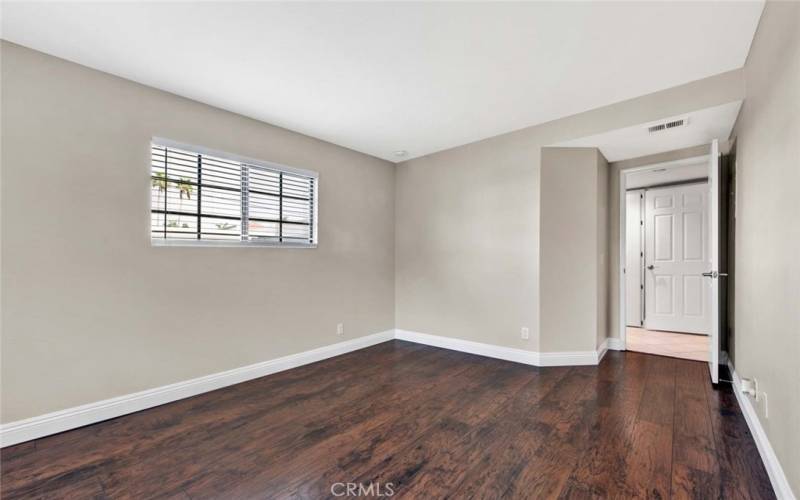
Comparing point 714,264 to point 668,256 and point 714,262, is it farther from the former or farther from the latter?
point 668,256

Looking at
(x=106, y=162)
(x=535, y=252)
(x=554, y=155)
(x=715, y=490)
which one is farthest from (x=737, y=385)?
(x=106, y=162)

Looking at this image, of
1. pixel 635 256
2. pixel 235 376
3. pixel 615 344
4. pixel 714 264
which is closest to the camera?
pixel 714 264

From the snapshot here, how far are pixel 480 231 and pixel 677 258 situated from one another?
→ 3398 mm

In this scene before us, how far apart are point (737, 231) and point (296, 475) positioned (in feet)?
12.0

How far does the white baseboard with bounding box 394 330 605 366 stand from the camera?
361 centimetres

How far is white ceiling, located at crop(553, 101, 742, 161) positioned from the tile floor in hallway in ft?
7.69

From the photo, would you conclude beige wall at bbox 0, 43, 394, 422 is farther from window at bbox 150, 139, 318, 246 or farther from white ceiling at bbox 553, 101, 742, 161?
white ceiling at bbox 553, 101, 742, 161

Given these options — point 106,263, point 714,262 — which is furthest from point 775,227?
point 106,263

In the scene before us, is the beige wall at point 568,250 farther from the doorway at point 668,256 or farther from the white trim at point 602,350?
the doorway at point 668,256

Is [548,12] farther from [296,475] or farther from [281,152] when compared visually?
[296,475]

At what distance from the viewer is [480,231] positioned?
4.09m

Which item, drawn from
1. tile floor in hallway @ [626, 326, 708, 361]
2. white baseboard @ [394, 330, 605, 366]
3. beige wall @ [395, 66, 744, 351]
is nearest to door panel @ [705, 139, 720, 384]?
beige wall @ [395, 66, 744, 351]

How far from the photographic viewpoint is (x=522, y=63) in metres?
2.40

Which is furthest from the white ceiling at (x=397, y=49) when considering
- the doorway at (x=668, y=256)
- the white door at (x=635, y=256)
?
the white door at (x=635, y=256)
